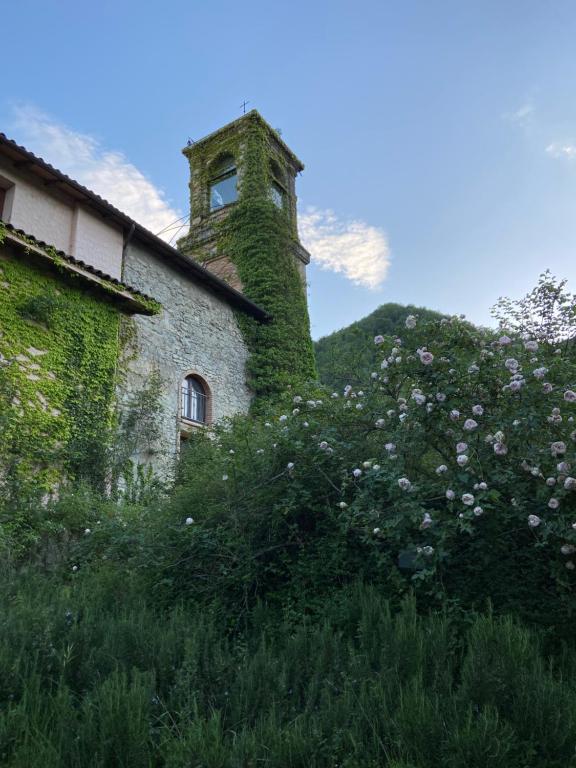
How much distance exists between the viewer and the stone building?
28.2ft

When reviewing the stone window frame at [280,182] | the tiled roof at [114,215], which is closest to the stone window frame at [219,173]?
the stone window frame at [280,182]

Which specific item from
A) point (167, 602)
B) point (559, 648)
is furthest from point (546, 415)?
point (167, 602)

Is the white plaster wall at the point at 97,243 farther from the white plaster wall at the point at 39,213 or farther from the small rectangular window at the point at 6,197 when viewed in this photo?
the small rectangular window at the point at 6,197

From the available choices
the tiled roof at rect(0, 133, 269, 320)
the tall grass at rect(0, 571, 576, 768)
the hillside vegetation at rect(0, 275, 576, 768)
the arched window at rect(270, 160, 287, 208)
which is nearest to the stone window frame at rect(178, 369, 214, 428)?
the tiled roof at rect(0, 133, 269, 320)

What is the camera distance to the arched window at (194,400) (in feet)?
40.6

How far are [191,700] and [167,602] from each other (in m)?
1.77

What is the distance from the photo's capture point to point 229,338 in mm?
14133

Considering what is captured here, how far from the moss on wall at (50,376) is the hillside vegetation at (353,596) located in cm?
247

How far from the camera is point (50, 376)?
28.4ft

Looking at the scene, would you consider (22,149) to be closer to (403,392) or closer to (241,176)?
(403,392)

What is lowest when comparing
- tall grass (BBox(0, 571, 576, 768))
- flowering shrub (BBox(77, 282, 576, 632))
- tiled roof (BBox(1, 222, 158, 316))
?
tall grass (BBox(0, 571, 576, 768))

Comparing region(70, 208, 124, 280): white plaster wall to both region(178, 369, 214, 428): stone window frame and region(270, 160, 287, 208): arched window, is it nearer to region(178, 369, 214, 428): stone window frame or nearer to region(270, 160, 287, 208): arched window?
region(178, 369, 214, 428): stone window frame

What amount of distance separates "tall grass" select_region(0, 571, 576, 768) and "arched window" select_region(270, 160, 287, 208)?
611 inches

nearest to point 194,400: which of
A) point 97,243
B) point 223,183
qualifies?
point 97,243
